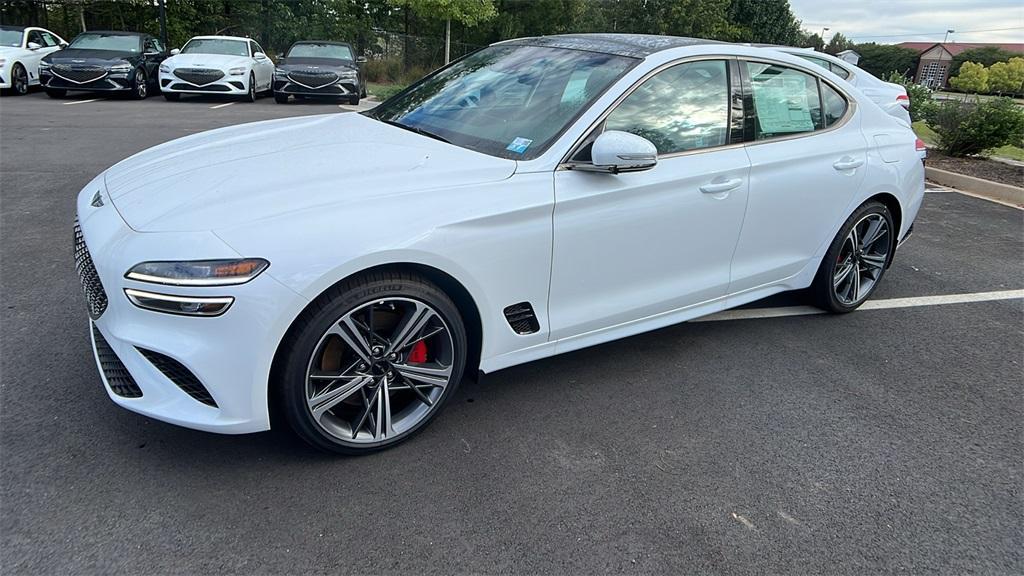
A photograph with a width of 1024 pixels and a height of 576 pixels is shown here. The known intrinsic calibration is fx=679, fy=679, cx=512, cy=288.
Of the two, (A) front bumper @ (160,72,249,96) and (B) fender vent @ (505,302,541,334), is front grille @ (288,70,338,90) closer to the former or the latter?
(A) front bumper @ (160,72,249,96)

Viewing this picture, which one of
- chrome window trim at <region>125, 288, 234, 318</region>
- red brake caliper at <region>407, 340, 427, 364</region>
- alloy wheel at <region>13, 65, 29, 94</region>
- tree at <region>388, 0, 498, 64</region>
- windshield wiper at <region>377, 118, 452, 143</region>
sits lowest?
alloy wheel at <region>13, 65, 29, 94</region>

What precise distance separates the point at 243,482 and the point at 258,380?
1.50 feet

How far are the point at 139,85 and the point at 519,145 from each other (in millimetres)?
15200

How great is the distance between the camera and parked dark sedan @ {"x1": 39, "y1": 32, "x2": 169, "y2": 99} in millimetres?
14273

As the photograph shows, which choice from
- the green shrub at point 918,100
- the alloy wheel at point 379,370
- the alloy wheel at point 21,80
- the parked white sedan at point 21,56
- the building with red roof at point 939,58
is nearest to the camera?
the alloy wheel at point 379,370

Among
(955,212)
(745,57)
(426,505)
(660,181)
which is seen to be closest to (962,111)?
(955,212)

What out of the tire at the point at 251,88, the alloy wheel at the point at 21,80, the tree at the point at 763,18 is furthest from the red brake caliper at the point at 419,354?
the tree at the point at 763,18

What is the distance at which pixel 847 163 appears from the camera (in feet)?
13.1

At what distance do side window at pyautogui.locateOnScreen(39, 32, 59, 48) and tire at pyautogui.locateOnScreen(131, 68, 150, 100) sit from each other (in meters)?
3.42

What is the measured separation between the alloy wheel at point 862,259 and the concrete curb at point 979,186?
5604 millimetres

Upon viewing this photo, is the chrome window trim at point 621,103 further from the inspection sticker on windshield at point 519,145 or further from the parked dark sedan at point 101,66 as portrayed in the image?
the parked dark sedan at point 101,66

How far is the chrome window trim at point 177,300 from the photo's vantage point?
226cm

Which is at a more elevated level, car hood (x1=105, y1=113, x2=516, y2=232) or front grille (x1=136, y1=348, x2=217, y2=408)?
car hood (x1=105, y1=113, x2=516, y2=232)

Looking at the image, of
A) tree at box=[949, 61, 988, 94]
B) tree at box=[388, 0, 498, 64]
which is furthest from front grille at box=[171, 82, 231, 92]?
tree at box=[949, 61, 988, 94]
